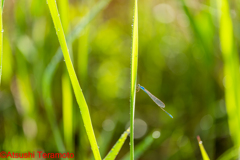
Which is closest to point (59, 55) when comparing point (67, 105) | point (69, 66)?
point (67, 105)

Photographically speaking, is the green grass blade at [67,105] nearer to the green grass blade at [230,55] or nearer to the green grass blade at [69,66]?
the green grass blade at [69,66]

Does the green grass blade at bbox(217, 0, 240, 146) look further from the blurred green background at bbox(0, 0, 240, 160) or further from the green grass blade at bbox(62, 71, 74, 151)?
the green grass blade at bbox(62, 71, 74, 151)

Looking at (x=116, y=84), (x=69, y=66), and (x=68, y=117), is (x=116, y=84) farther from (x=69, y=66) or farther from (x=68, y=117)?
(x=69, y=66)

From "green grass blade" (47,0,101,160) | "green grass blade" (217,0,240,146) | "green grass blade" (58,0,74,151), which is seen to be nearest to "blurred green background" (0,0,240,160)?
"green grass blade" (58,0,74,151)

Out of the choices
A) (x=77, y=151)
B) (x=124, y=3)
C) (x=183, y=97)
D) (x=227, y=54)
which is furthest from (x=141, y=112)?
(x=124, y=3)

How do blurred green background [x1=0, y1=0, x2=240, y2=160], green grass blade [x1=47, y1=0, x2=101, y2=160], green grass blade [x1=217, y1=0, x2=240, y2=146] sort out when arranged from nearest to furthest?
green grass blade [x1=47, y1=0, x2=101, y2=160] → green grass blade [x1=217, y1=0, x2=240, y2=146] → blurred green background [x1=0, y1=0, x2=240, y2=160]

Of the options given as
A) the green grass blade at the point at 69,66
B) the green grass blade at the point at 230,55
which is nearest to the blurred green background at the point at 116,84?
the green grass blade at the point at 230,55

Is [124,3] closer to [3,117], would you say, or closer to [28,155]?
[3,117]

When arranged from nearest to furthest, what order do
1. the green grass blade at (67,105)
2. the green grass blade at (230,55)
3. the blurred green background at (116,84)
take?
the green grass blade at (230,55) → the green grass blade at (67,105) → the blurred green background at (116,84)
